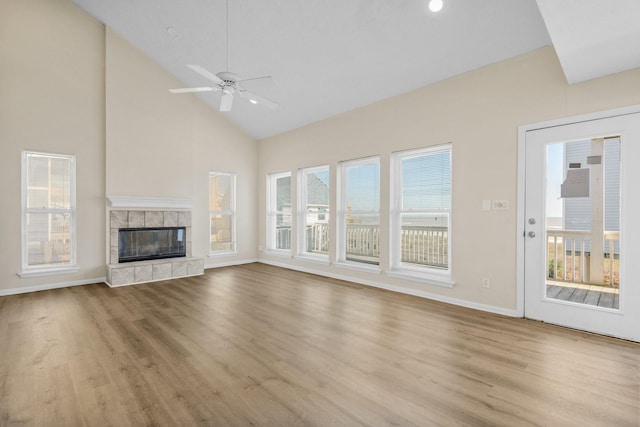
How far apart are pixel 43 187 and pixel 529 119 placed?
22.2 ft

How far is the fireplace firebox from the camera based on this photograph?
Result: 17.6 feet

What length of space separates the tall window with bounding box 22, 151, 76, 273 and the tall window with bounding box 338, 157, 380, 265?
447cm

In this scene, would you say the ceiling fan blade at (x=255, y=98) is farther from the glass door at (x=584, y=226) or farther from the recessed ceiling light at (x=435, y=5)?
the glass door at (x=584, y=226)

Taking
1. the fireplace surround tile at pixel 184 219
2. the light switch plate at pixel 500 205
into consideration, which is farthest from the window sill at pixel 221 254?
the light switch plate at pixel 500 205

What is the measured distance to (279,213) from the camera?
22.7 ft

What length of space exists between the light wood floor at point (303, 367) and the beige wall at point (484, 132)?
0.52m

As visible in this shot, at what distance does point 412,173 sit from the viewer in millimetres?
4582

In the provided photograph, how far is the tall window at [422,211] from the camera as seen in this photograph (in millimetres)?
4238

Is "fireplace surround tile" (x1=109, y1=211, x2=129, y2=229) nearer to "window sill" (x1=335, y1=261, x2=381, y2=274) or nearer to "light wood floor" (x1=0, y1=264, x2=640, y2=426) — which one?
"light wood floor" (x1=0, y1=264, x2=640, y2=426)

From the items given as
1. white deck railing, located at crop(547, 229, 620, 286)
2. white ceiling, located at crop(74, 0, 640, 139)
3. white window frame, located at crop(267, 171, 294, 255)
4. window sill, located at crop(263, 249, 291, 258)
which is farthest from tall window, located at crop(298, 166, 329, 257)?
white deck railing, located at crop(547, 229, 620, 286)

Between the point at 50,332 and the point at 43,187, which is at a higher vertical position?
the point at 43,187

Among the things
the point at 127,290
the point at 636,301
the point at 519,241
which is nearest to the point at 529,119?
the point at 519,241

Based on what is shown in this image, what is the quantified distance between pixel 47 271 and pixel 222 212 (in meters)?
3.02

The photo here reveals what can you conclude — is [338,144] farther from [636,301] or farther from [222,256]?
[636,301]
